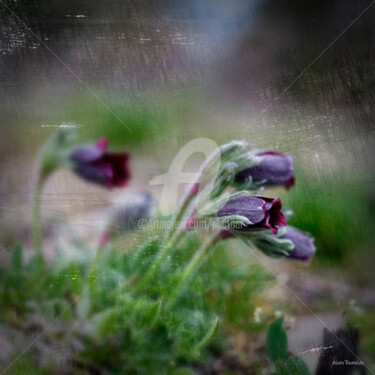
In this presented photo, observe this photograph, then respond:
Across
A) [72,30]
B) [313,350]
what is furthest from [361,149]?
[72,30]

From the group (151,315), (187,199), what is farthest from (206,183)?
(151,315)

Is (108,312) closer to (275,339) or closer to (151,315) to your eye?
(151,315)

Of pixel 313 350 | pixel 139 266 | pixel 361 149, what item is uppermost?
pixel 361 149

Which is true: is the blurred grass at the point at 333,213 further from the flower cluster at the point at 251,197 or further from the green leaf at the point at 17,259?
the green leaf at the point at 17,259

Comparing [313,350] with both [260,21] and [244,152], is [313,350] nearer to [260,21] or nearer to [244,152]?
[244,152]

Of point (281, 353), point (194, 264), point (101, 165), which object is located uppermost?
point (101, 165)
